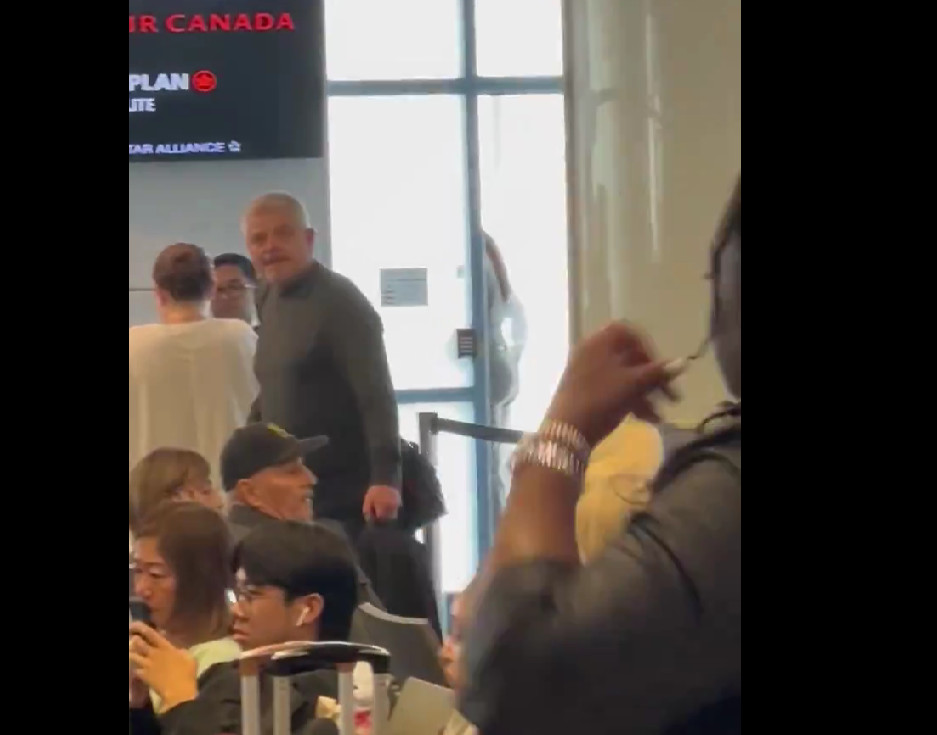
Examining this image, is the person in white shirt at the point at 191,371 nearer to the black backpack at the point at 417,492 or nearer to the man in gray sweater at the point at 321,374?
the man in gray sweater at the point at 321,374

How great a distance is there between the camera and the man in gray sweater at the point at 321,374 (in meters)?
1.79

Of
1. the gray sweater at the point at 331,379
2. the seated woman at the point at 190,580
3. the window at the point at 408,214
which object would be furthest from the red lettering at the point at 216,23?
the seated woman at the point at 190,580

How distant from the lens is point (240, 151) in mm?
1812

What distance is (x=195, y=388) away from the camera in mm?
1795

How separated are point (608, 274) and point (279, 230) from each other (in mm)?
475

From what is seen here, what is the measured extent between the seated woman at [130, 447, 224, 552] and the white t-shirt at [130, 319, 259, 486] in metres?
0.01

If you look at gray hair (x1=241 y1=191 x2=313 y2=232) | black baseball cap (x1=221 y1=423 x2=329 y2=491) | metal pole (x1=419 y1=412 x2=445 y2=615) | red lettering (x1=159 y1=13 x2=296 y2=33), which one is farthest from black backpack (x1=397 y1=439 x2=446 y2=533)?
red lettering (x1=159 y1=13 x2=296 y2=33)

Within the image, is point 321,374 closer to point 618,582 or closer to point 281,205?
point 281,205

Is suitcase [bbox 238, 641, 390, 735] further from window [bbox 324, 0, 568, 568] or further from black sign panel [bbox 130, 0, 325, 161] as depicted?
black sign panel [bbox 130, 0, 325, 161]

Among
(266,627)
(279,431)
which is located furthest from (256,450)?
(266,627)

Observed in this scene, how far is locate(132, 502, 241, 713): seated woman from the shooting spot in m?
1.79

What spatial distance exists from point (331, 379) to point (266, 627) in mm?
360
